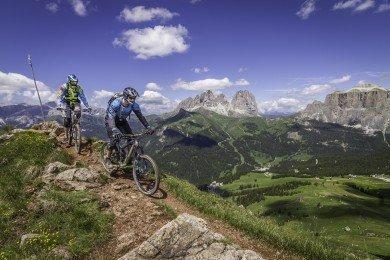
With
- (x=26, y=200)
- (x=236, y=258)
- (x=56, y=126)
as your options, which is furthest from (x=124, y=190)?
(x=56, y=126)

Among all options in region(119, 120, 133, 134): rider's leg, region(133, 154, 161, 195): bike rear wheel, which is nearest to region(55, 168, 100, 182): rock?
region(133, 154, 161, 195): bike rear wheel

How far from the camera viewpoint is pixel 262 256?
499 inches

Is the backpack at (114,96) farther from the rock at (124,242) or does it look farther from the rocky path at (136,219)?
the rock at (124,242)

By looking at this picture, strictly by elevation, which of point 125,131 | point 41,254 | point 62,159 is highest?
point 125,131

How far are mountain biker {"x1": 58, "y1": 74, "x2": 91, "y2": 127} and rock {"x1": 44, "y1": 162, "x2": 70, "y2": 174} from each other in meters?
6.44

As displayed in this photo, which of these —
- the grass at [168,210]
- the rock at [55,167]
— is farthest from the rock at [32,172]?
the grass at [168,210]

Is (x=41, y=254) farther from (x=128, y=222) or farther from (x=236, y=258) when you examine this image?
(x=236, y=258)

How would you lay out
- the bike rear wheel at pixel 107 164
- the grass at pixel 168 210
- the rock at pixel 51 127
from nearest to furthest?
the grass at pixel 168 210
the bike rear wheel at pixel 107 164
the rock at pixel 51 127

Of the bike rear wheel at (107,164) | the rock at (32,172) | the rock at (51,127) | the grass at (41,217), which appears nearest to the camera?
the grass at (41,217)

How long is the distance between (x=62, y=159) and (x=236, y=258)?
48.3 ft

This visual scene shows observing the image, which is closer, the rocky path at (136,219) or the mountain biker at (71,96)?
the rocky path at (136,219)

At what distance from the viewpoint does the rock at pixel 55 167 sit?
20728mm

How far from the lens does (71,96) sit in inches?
1068

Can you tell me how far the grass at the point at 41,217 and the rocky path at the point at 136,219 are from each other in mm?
556
